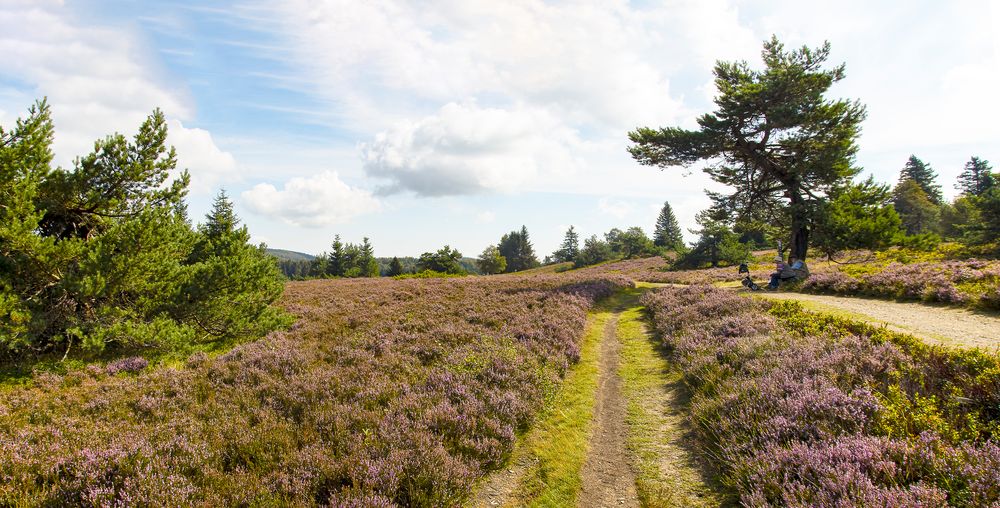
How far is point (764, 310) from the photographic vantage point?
40.2 ft

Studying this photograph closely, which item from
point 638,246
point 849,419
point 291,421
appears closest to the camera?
point 849,419

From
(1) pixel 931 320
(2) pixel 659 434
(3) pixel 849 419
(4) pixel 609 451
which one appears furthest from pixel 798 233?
(4) pixel 609 451

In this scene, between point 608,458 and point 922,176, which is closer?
point 608,458

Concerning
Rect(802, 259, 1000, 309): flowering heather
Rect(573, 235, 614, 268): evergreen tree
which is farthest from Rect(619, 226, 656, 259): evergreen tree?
Rect(802, 259, 1000, 309): flowering heather

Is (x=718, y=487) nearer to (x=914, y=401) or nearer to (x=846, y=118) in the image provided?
(x=914, y=401)

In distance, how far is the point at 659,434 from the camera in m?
6.36

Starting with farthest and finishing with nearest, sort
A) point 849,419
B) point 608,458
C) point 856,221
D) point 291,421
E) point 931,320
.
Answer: point 856,221 < point 931,320 < point 291,421 < point 608,458 < point 849,419

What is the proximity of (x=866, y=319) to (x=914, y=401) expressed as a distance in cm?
619

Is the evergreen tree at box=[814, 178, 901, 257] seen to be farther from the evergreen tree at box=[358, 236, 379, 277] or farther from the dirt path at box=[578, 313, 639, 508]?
the evergreen tree at box=[358, 236, 379, 277]

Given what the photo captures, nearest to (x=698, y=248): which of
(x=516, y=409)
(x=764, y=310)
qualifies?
(x=764, y=310)

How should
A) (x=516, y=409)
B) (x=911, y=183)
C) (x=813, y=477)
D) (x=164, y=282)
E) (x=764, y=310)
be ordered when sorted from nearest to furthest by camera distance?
(x=813, y=477)
(x=516, y=409)
(x=164, y=282)
(x=764, y=310)
(x=911, y=183)

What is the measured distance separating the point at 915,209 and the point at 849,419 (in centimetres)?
8022

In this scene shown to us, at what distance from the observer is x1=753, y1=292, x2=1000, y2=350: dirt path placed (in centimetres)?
754

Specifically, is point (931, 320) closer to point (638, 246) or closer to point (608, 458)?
point (608, 458)
